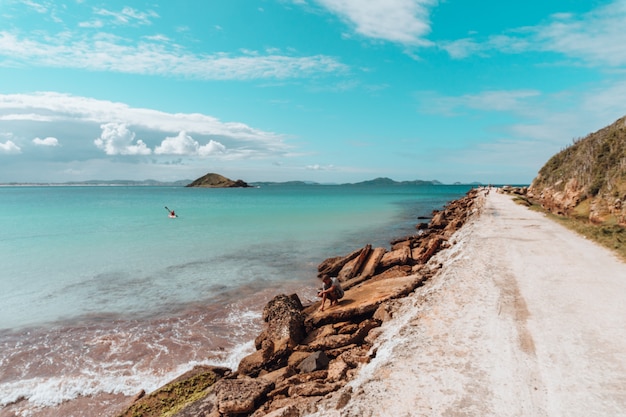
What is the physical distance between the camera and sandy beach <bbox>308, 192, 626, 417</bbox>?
626cm

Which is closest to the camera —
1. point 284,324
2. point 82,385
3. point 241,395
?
point 241,395

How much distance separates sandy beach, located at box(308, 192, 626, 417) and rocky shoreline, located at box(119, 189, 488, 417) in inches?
21.1

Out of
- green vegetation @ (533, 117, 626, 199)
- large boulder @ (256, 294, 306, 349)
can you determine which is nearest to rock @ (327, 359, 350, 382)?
large boulder @ (256, 294, 306, 349)

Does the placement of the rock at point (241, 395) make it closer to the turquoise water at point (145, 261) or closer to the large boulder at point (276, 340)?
the large boulder at point (276, 340)

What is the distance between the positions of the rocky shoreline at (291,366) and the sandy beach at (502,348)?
1.76ft

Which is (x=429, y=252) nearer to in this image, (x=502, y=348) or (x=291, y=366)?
(x=502, y=348)

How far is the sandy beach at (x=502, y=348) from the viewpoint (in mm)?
6262

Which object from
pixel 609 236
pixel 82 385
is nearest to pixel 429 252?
pixel 609 236

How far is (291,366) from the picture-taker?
30.2ft

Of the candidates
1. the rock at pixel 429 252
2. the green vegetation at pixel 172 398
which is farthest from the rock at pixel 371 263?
the green vegetation at pixel 172 398

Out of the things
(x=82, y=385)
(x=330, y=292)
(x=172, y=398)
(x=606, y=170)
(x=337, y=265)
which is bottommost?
(x=82, y=385)

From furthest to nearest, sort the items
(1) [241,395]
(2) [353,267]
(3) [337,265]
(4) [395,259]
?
(3) [337,265] < (2) [353,267] < (4) [395,259] < (1) [241,395]

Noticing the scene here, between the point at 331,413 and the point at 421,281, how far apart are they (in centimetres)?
903

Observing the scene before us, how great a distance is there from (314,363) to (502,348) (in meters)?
4.65
